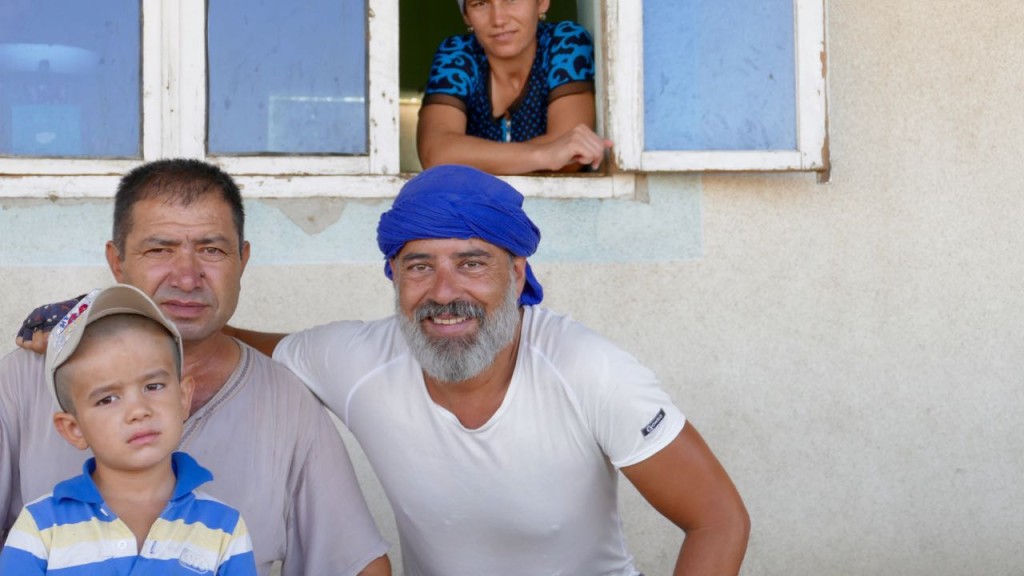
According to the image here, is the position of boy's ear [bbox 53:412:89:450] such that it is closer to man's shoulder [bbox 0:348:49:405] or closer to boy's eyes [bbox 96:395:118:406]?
boy's eyes [bbox 96:395:118:406]

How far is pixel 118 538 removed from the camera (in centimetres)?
230

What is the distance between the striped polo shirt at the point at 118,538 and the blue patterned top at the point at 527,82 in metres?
2.04

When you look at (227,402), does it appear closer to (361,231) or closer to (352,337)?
(352,337)

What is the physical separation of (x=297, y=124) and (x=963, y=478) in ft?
8.36

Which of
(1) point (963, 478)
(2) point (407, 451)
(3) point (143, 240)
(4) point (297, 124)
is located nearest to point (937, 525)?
(1) point (963, 478)

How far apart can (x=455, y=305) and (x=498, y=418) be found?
0.28m

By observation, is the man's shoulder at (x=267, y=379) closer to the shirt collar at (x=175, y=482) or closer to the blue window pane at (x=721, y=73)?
the shirt collar at (x=175, y=482)

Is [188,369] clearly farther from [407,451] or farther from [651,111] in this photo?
[651,111]

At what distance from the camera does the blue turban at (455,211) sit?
285 centimetres

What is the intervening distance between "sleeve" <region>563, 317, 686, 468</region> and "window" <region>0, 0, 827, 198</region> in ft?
4.07

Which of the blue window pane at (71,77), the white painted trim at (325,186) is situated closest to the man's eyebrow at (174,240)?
the white painted trim at (325,186)

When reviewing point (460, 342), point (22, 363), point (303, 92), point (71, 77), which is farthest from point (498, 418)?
point (71, 77)

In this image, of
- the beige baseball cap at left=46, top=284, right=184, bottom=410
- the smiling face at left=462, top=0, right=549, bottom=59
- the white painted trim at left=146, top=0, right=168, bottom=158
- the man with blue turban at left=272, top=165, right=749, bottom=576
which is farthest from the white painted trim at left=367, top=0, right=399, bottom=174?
the beige baseball cap at left=46, top=284, right=184, bottom=410

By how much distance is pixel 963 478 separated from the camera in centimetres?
425
